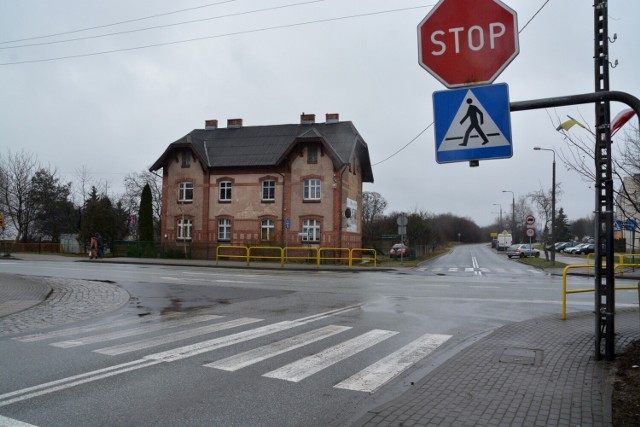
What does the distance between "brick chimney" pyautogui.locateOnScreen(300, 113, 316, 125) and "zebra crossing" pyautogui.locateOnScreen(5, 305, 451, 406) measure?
31290mm

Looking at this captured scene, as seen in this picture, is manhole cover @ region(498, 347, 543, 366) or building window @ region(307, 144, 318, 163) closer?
manhole cover @ region(498, 347, 543, 366)

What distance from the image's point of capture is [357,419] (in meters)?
4.39

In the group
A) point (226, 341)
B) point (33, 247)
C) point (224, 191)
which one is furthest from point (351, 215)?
point (33, 247)

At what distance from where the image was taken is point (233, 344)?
763cm

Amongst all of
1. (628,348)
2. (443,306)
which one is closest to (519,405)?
(628,348)

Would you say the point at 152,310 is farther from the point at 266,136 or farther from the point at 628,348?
the point at 266,136

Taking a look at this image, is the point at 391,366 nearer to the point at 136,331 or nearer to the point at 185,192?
the point at 136,331

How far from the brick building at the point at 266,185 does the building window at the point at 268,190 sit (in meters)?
0.08

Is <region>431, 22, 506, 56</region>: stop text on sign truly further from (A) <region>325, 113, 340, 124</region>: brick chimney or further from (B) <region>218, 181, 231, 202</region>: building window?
(A) <region>325, 113, 340, 124</region>: brick chimney

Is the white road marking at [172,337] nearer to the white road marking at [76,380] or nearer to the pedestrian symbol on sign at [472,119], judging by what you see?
the white road marking at [76,380]

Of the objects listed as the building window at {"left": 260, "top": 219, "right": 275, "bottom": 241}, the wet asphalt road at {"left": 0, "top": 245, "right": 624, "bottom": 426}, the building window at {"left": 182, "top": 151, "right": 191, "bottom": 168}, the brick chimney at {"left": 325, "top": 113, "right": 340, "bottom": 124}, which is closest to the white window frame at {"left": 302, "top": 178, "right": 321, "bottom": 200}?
the building window at {"left": 260, "top": 219, "right": 275, "bottom": 241}

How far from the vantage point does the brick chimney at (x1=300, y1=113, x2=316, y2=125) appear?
40312 millimetres

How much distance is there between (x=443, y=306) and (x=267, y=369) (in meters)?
7.17

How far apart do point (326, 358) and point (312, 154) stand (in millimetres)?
29316
